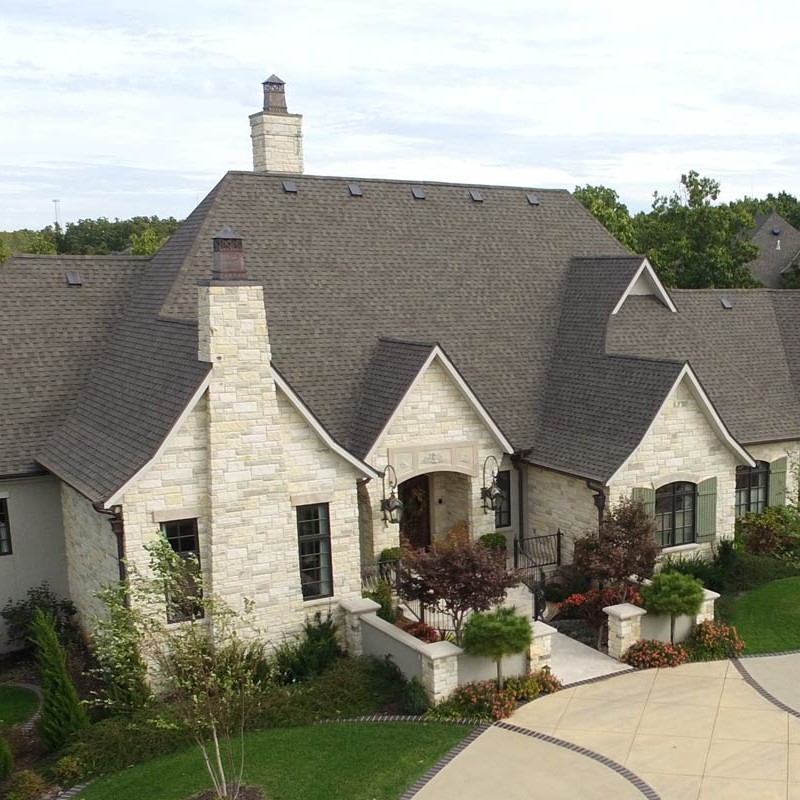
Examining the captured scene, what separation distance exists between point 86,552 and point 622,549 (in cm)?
1160

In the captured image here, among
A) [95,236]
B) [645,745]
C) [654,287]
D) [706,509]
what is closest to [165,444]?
[645,745]

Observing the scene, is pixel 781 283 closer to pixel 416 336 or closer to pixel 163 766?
pixel 416 336

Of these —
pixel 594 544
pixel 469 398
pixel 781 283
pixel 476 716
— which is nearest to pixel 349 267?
pixel 469 398

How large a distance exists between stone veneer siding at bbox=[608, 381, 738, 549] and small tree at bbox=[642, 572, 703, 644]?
3265mm

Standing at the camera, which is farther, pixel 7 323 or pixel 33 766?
pixel 7 323

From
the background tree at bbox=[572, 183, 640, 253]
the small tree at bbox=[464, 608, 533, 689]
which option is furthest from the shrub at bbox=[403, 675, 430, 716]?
the background tree at bbox=[572, 183, 640, 253]

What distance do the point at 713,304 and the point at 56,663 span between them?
72.2ft

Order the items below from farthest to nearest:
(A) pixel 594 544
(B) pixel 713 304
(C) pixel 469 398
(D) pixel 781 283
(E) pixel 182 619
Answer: (D) pixel 781 283 < (B) pixel 713 304 < (C) pixel 469 398 < (A) pixel 594 544 < (E) pixel 182 619

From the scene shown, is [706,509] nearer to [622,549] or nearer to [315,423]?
[622,549]

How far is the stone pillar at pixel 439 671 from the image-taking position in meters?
16.0

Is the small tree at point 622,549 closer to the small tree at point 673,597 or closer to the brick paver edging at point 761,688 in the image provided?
the small tree at point 673,597

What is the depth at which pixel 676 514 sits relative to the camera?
2259 centimetres

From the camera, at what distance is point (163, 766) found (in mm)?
14531

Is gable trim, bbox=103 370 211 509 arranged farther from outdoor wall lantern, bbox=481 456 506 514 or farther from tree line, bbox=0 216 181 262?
tree line, bbox=0 216 181 262
